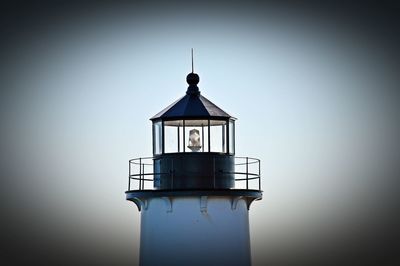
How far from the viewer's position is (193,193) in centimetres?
2344

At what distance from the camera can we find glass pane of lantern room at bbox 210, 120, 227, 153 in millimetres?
23938

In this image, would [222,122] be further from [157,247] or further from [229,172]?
[157,247]

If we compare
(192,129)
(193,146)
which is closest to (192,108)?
(192,129)

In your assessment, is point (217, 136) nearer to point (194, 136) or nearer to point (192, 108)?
point (194, 136)

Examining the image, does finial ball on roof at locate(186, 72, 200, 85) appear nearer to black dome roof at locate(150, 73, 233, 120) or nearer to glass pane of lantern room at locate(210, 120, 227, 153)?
black dome roof at locate(150, 73, 233, 120)

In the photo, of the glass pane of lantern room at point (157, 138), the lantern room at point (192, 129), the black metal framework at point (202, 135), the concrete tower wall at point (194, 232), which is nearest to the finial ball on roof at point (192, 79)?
the lantern room at point (192, 129)

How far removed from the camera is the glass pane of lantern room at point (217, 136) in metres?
23.9

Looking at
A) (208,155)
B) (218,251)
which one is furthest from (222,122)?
(218,251)

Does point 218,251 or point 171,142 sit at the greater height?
point 171,142

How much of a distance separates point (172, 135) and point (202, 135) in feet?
1.67

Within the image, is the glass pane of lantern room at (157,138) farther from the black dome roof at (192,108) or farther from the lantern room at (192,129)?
the black dome roof at (192,108)

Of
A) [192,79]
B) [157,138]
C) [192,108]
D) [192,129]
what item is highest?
[192,79]

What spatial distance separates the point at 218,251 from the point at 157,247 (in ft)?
3.36

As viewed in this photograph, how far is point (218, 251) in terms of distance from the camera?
23.6 meters
